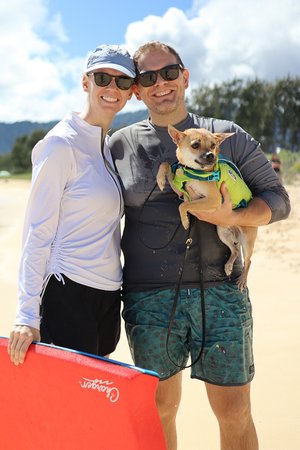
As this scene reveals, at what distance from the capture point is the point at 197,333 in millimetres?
2928

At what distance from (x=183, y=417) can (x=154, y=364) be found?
69.9 inches

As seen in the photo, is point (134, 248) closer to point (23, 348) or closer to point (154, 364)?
point (154, 364)

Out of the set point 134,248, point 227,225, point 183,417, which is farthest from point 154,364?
point 183,417

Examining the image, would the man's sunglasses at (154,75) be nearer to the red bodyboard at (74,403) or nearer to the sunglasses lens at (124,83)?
the sunglasses lens at (124,83)

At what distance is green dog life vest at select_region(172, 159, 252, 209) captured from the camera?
9.36 ft

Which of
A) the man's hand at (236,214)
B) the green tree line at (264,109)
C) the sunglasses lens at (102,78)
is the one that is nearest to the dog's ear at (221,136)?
the man's hand at (236,214)

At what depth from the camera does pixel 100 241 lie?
2.79m

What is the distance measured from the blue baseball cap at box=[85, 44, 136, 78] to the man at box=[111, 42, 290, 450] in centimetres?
12

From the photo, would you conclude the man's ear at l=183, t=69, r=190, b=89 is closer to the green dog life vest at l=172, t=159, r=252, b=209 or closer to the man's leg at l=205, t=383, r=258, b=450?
the green dog life vest at l=172, t=159, r=252, b=209

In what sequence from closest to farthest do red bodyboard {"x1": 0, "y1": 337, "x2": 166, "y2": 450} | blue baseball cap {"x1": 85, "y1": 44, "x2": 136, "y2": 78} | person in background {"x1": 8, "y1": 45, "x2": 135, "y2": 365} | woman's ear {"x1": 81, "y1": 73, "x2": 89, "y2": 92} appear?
red bodyboard {"x1": 0, "y1": 337, "x2": 166, "y2": 450} → person in background {"x1": 8, "y1": 45, "x2": 135, "y2": 365} → blue baseball cap {"x1": 85, "y1": 44, "x2": 136, "y2": 78} → woman's ear {"x1": 81, "y1": 73, "x2": 89, "y2": 92}

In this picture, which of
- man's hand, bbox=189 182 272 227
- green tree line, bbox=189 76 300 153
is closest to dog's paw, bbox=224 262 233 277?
man's hand, bbox=189 182 272 227

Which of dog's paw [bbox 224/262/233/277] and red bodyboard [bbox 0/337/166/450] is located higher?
dog's paw [bbox 224/262/233/277]

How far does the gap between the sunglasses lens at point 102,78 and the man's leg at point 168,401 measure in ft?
5.37

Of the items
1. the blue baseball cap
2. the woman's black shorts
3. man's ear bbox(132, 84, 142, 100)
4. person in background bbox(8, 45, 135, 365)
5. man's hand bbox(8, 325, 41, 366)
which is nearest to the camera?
man's hand bbox(8, 325, 41, 366)
